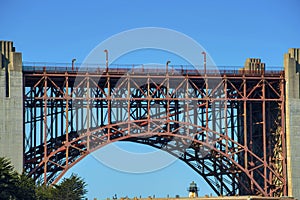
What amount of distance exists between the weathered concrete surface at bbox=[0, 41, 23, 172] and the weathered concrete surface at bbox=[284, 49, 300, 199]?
34.6m

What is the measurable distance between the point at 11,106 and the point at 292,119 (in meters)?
36.5

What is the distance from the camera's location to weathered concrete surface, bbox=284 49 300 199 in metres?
149

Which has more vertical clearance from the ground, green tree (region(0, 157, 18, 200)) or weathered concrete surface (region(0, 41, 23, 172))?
weathered concrete surface (region(0, 41, 23, 172))

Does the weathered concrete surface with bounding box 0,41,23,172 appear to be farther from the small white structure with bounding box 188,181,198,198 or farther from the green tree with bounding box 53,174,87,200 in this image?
the small white structure with bounding box 188,181,198,198

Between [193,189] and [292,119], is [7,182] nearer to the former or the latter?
[193,189]

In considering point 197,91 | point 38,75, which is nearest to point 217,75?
point 197,91

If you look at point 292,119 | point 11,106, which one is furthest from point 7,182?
point 292,119

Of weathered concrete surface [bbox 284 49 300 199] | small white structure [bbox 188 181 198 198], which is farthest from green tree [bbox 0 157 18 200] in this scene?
weathered concrete surface [bbox 284 49 300 199]

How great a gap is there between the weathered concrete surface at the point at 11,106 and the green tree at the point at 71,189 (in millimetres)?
6098

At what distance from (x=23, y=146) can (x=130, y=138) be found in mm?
19317

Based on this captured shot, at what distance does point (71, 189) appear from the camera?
5802 inches

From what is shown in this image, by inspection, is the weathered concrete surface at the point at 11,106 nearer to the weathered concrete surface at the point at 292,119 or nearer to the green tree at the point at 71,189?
the green tree at the point at 71,189

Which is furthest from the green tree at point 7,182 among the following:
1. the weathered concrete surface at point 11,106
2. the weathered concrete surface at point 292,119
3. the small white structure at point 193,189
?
the weathered concrete surface at point 292,119

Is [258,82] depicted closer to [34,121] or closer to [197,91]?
[197,91]
